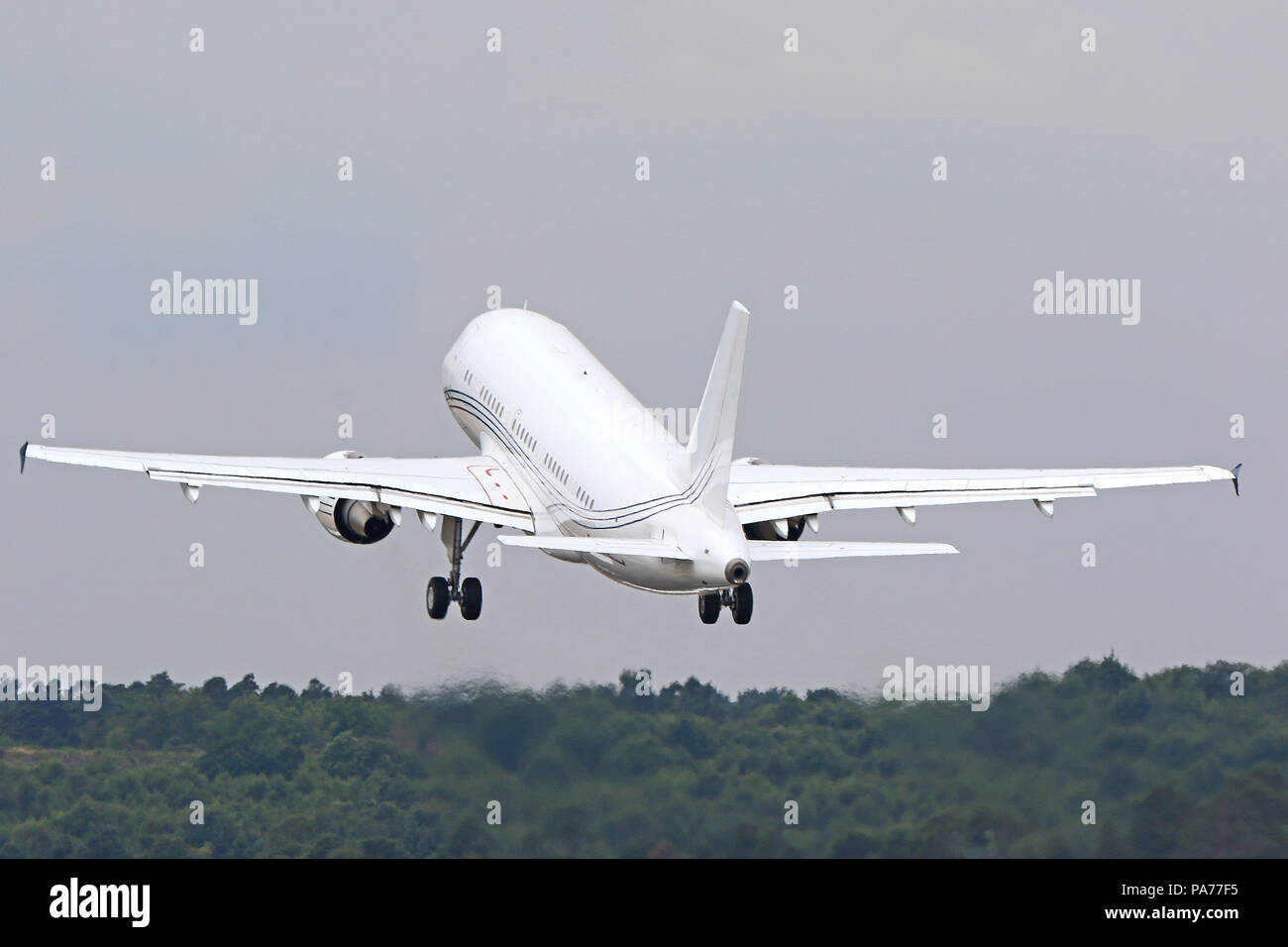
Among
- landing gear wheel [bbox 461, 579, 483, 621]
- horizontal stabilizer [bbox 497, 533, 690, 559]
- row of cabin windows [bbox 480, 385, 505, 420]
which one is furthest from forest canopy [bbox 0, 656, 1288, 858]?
horizontal stabilizer [bbox 497, 533, 690, 559]

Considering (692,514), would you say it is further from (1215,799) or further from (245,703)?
(245,703)

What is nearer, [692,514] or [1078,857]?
[692,514]

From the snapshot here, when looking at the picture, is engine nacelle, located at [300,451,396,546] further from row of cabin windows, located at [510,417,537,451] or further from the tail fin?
Answer: the tail fin

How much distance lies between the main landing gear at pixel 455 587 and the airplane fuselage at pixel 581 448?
2070 millimetres

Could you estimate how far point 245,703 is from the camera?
286 ft

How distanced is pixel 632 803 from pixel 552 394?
33.6 ft

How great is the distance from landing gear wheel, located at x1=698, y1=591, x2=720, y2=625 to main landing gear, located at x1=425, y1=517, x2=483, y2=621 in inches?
270

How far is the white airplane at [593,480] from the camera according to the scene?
65.8 metres

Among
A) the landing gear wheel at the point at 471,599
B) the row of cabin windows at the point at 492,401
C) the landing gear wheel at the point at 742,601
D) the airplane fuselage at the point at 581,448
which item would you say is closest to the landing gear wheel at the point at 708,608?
the landing gear wheel at the point at 742,601

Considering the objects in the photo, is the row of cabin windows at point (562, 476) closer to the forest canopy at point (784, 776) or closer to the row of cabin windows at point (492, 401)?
the row of cabin windows at point (492, 401)

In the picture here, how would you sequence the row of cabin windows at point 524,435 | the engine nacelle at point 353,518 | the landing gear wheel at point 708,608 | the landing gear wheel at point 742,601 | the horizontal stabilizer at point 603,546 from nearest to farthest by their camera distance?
the horizontal stabilizer at point 603,546
the landing gear wheel at point 742,601
the landing gear wheel at point 708,608
the row of cabin windows at point 524,435
the engine nacelle at point 353,518

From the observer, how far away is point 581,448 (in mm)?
71750

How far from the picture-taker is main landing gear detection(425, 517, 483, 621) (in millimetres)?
76938

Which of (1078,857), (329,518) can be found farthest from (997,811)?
(329,518)
